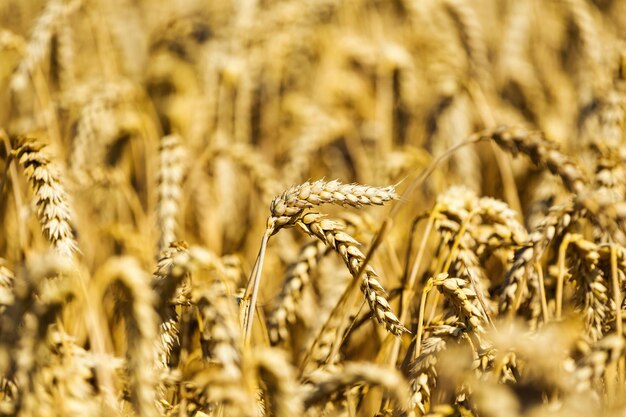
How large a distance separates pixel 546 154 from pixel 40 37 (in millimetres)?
1878

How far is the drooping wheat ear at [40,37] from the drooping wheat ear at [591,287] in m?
1.89

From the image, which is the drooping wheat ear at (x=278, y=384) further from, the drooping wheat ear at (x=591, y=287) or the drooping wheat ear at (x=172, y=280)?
the drooping wheat ear at (x=591, y=287)

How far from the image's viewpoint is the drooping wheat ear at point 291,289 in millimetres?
1764

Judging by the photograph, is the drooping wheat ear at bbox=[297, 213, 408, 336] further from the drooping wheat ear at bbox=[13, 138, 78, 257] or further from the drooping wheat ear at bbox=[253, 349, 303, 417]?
the drooping wheat ear at bbox=[13, 138, 78, 257]

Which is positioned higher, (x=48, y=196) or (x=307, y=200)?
(x=48, y=196)

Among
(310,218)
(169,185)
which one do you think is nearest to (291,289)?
(310,218)

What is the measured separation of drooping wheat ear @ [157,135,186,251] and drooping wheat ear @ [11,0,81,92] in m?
0.62

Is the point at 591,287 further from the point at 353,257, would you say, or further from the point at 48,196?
the point at 48,196

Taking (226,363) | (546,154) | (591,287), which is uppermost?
(226,363)

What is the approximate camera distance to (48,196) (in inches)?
58.9

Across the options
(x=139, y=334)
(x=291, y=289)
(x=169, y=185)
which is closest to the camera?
(x=139, y=334)

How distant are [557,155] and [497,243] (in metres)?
0.32

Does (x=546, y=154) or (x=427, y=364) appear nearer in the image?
(x=427, y=364)

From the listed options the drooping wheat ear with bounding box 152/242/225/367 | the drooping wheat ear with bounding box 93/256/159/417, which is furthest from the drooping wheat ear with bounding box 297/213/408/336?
the drooping wheat ear with bounding box 93/256/159/417
